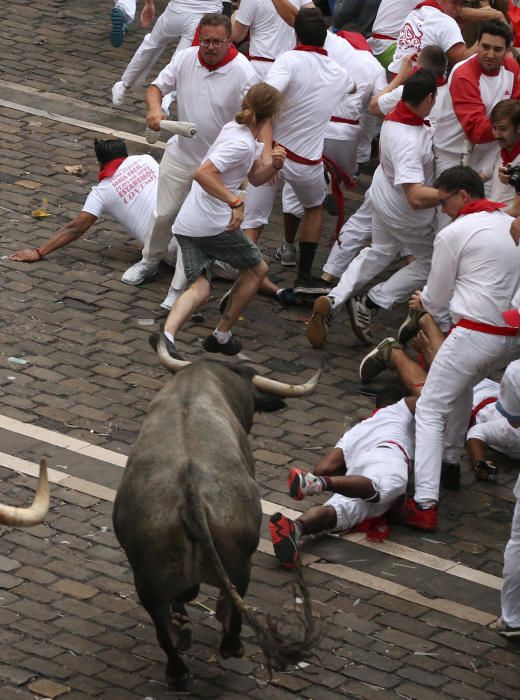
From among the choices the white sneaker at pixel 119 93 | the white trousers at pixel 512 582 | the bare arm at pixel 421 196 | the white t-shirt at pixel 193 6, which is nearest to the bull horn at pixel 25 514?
the white trousers at pixel 512 582

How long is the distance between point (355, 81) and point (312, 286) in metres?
1.91

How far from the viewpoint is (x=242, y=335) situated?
12141mm

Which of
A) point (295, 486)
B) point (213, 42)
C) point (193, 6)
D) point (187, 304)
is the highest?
point (213, 42)

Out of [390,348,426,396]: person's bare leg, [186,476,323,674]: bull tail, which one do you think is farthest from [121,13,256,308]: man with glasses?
[186,476,323,674]: bull tail

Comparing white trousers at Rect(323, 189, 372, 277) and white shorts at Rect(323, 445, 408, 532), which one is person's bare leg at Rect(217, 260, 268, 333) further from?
white shorts at Rect(323, 445, 408, 532)

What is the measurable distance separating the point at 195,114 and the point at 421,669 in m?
5.62

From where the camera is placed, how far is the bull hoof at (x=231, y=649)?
790cm

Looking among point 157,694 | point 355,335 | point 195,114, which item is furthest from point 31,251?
point 157,694

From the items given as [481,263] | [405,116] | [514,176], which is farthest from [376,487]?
[405,116]

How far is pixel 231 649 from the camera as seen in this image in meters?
7.93

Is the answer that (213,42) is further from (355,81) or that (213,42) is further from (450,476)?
(450,476)

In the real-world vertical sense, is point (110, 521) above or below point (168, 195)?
below

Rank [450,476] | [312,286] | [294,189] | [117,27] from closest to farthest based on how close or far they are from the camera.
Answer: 1. [450,476]
2. [294,189]
3. [312,286]
4. [117,27]

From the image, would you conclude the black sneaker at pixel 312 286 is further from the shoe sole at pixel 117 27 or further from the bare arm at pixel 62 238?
the shoe sole at pixel 117 27
